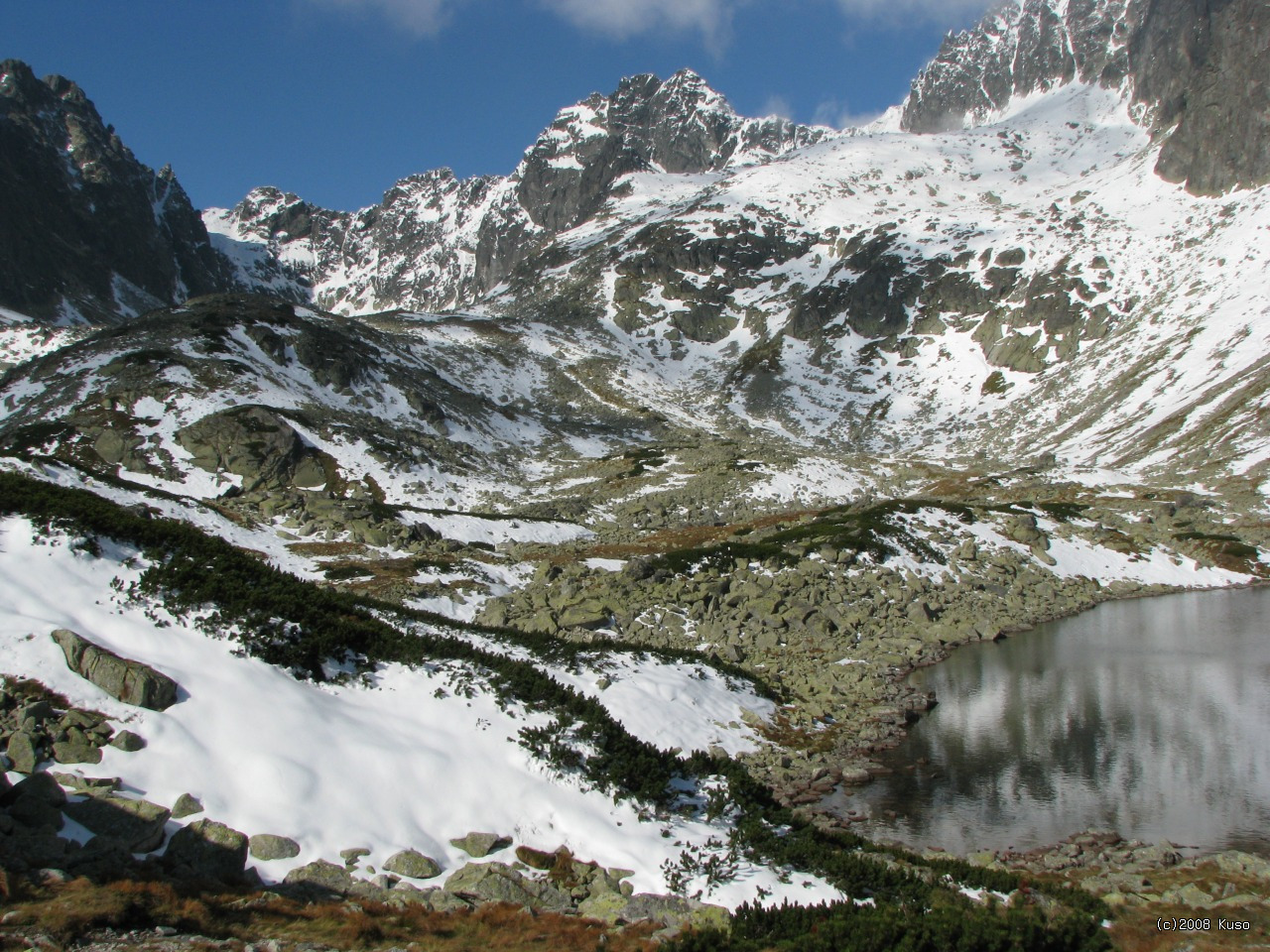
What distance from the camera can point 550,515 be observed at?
236 ft

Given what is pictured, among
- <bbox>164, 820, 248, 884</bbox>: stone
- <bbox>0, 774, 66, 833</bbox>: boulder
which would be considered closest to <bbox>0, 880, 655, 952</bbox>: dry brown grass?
<bbox>164, 820, 248, 884</bbox>: stone

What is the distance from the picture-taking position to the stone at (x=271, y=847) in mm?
12719

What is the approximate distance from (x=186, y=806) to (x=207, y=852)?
1104mm

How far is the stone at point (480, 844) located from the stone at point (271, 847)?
2806 mm

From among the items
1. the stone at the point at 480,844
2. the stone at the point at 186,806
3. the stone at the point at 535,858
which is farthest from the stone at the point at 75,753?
the stone at the point at 535,858

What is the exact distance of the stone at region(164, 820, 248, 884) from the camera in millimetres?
11930

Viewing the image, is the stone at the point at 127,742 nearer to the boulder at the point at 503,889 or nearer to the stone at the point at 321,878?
the stone at the point at 321,878

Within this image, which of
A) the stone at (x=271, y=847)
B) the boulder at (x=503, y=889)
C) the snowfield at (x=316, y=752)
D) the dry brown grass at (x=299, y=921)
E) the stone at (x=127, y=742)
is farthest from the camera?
the snowfield at (x=316, y=752)

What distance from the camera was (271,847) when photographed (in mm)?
12836

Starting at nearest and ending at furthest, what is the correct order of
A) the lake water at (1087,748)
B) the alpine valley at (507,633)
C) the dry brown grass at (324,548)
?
the alpine valley at (507,633) → the lake water at (1087,748) → the dry brown grass at (324,548)

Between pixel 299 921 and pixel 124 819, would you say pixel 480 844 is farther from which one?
pixel 124 819

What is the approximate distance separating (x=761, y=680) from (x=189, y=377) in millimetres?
73376

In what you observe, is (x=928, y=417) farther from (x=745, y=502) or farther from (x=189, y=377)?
(x=189, y=377)

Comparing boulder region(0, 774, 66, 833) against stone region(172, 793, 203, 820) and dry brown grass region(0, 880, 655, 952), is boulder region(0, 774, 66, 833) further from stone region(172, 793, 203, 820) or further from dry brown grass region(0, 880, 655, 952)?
dry brown grass region(0, 880, 655, 952)
